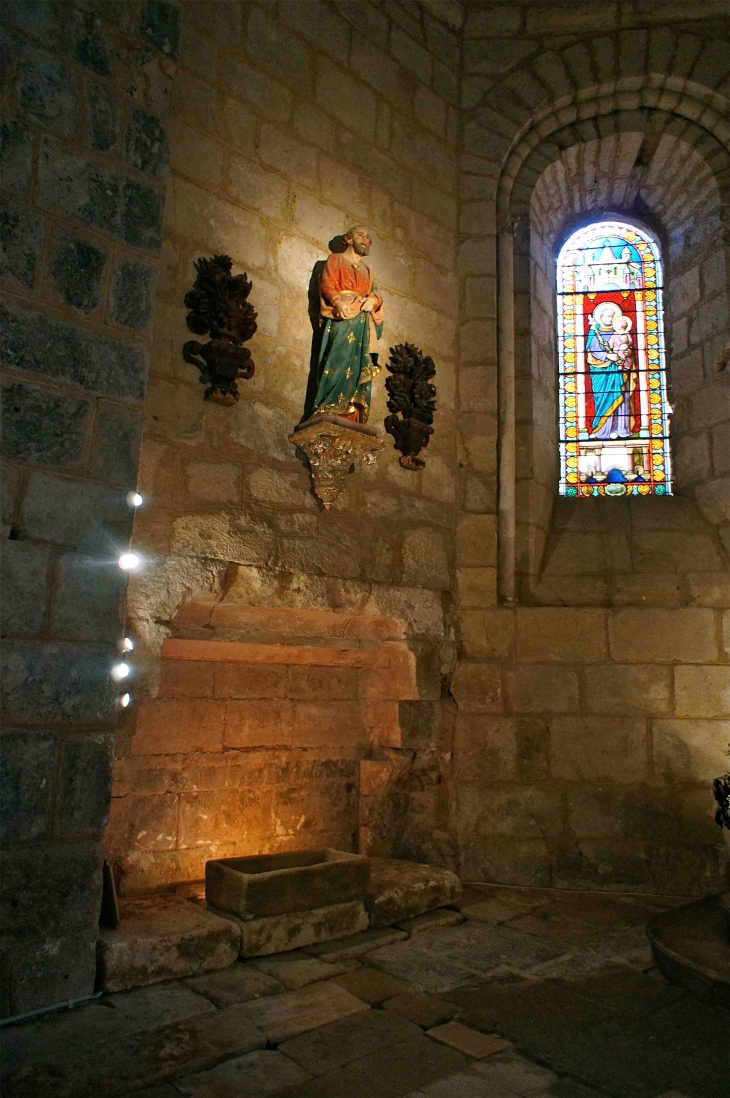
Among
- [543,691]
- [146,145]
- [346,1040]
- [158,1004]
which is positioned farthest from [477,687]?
[146,145]

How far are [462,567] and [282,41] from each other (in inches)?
125

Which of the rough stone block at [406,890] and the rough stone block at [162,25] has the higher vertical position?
the rough stone block at [162,25]

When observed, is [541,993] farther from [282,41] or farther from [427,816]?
[282,41]

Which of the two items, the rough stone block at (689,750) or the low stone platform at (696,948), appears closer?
the low stone platform at (696,948)

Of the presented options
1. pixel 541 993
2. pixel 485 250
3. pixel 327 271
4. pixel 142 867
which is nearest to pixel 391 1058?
pixel 541 993

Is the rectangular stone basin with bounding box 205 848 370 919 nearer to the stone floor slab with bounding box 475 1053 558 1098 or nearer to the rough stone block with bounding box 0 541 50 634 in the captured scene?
the stone floor slab with bounding box 475 1053 558 1098

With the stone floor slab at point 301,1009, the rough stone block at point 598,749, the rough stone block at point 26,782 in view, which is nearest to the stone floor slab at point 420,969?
the stone floor slab at point 301,1009

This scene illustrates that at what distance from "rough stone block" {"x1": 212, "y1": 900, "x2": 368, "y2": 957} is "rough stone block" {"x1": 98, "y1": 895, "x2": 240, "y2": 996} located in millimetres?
63

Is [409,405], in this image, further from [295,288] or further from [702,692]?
[702,692]

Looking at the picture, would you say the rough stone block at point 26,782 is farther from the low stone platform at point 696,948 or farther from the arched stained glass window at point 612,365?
the arched stained glass window at point 612,365

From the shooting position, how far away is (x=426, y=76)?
520cm

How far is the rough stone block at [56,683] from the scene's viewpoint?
263 cm

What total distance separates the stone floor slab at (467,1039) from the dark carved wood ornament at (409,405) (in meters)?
2.91

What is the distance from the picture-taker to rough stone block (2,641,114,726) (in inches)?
103
